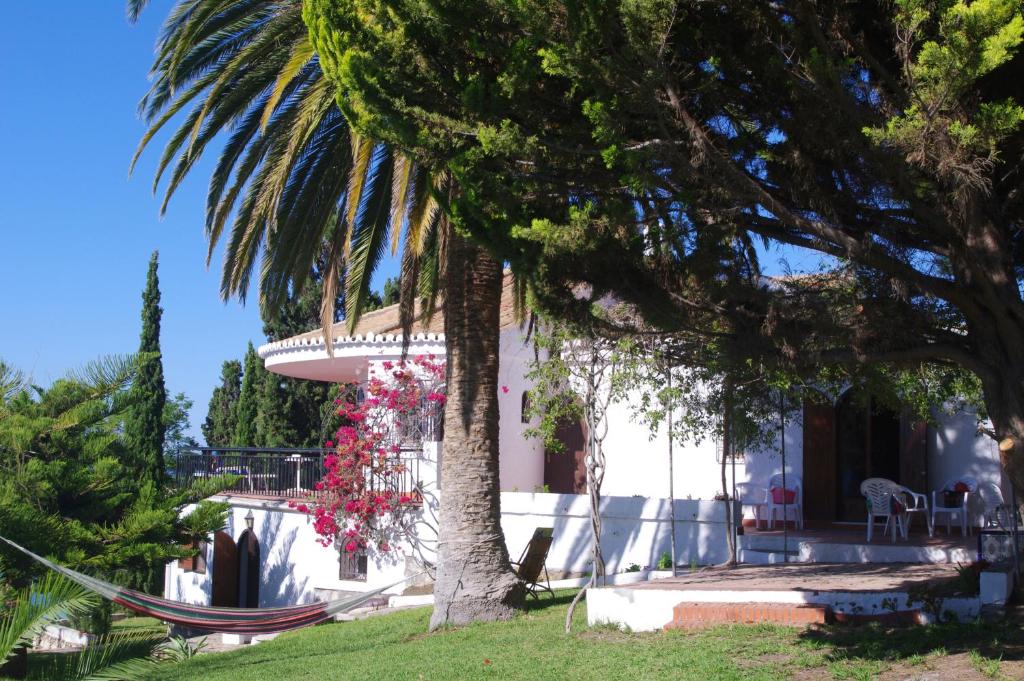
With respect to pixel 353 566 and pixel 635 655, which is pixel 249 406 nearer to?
pixel 353 566

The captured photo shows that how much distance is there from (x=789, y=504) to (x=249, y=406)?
77.5ft

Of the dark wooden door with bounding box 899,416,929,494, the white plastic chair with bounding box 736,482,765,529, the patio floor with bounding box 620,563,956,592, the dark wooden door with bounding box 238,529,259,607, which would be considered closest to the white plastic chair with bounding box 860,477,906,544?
the patio floor with bounding box 620,563,956,592

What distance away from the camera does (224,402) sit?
1604 inches

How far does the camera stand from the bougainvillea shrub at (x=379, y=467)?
16500 millimetres

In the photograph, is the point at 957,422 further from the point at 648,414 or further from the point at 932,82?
the point at 932,82

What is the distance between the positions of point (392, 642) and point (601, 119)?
7.27 meters

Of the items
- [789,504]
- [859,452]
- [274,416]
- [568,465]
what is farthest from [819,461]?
[274,416]

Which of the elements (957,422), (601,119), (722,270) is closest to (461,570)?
(722,270)

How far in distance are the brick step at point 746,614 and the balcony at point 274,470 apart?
294 inches

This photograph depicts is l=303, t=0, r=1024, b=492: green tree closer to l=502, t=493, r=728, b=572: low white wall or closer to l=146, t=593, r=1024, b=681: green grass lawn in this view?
l=146, t=593, r=1024, b=681: green grass lawn

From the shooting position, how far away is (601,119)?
21.4ft

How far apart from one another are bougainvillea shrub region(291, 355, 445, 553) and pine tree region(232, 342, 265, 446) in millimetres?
17761

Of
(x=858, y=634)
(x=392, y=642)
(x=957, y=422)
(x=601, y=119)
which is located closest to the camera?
(x=601, y=119)

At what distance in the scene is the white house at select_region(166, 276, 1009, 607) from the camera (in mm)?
15273
